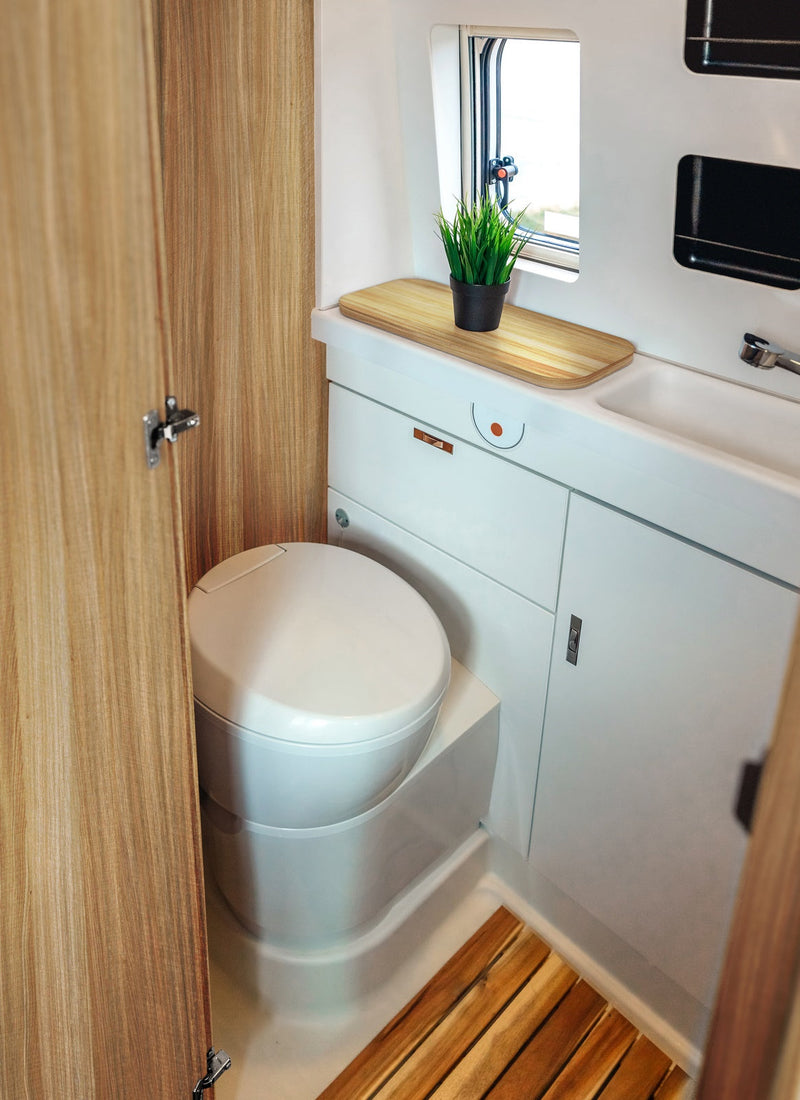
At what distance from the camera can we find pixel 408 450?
4.83ft

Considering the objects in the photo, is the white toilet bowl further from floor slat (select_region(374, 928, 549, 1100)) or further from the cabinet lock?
floor slat (select_region(374, 928, 549, 1100))

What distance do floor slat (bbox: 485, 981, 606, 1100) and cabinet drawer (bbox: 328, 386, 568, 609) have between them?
0.64 m

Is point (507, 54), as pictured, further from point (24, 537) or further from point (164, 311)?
point (24, 537)

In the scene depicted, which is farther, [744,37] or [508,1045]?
[508,1045]

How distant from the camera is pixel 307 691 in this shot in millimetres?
1159

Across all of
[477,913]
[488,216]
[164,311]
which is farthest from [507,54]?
[477,913]

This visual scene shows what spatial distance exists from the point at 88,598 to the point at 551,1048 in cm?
106

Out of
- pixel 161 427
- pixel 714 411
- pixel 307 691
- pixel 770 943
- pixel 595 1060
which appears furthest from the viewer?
pixel 595 1060

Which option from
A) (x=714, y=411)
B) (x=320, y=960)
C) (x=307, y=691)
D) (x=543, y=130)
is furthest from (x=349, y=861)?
(x=543, y=130)

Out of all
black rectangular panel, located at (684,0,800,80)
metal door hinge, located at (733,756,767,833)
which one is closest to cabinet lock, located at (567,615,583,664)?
black rectangular panel, located at (684,0,800,80)

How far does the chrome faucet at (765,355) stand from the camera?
115cm

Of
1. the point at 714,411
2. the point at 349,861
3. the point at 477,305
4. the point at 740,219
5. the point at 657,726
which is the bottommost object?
the point at 349,861

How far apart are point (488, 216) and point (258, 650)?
68cm

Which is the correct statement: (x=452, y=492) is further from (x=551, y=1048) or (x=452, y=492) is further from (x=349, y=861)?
(x=551, y=1048)
